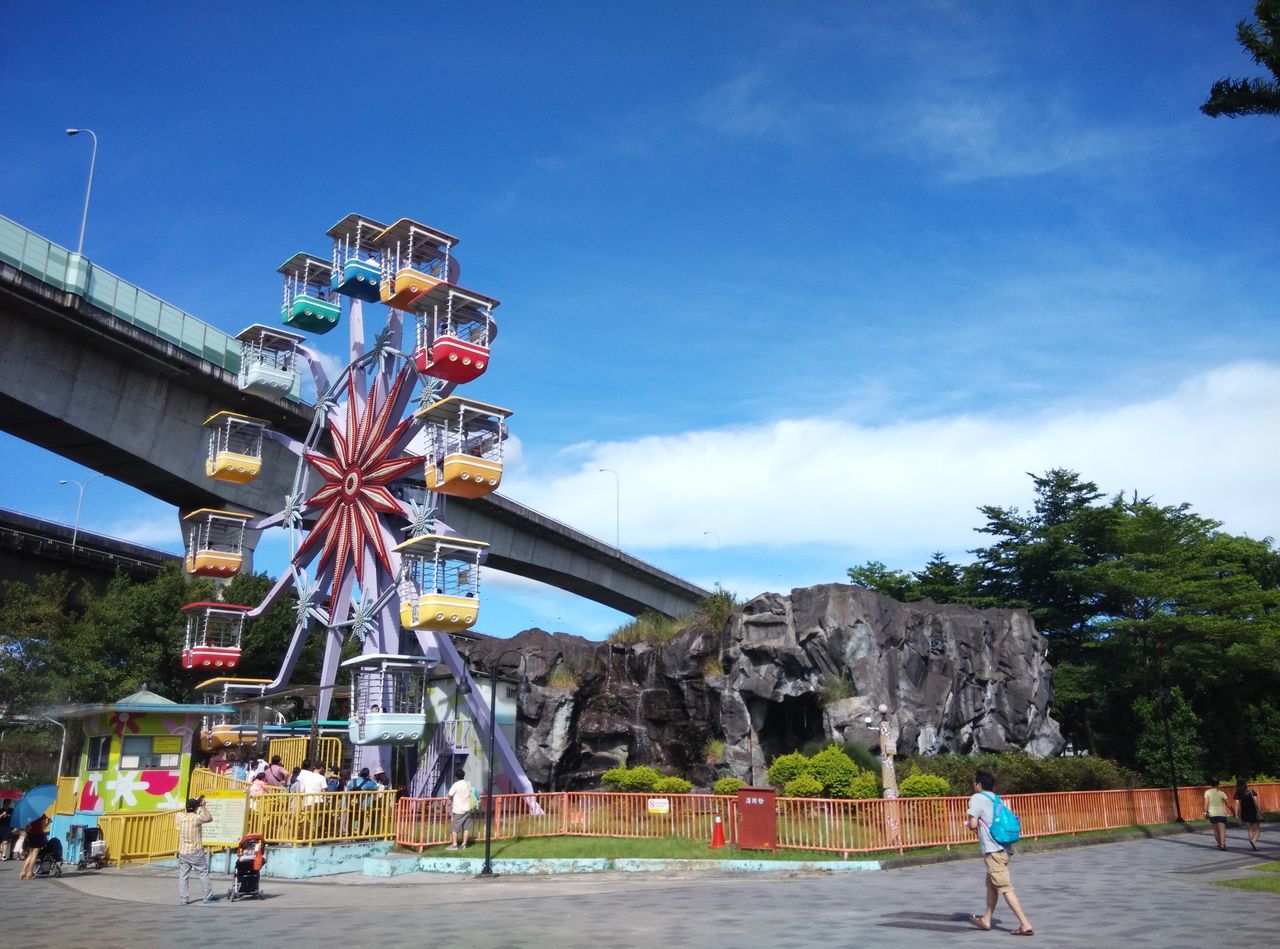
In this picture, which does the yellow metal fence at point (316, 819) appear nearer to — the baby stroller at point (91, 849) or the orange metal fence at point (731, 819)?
the orange metal fence at point (731, 819)

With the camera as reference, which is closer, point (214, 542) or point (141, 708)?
point (141, 708)

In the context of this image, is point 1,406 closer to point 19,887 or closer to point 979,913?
point 19,887

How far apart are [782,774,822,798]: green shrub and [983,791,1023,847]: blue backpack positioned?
11.5m

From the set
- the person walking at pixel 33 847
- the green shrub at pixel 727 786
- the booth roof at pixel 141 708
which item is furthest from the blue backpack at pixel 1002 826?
the booth roof at pixel 141 708

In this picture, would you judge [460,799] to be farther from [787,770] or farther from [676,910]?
[787,770]

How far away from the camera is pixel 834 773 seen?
939 inches

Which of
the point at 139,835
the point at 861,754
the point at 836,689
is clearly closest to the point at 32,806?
the point at 139,835

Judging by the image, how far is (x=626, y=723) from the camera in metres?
36.5

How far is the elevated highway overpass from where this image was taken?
107 ft

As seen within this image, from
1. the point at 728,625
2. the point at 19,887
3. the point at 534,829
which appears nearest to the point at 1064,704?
the point at 728,625

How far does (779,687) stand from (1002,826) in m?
20.3

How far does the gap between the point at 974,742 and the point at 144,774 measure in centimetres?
2475

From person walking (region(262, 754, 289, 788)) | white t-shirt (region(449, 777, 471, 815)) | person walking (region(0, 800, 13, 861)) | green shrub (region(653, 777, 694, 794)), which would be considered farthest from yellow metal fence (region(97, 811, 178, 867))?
Result: green shrub (region(653, 777, 694, 794))

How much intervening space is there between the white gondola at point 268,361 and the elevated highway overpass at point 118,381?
71 cm
